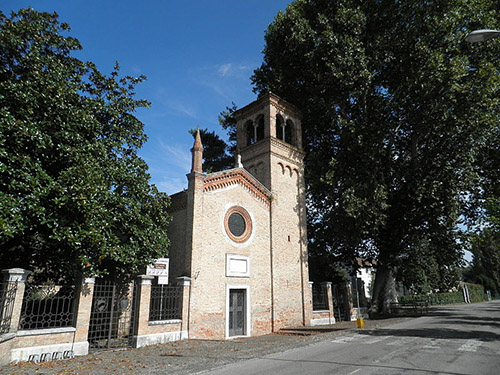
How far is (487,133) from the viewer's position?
1867cm

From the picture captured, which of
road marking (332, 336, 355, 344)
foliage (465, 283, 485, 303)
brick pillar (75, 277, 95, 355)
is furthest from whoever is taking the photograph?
foliage (465, 283, 485, 303)

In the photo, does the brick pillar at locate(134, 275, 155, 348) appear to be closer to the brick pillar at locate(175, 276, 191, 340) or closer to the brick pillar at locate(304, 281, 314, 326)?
the brick pillar at locate(175, 276, 191, 340)

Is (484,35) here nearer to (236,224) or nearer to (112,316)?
(236,224)

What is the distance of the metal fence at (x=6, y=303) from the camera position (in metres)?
8.90

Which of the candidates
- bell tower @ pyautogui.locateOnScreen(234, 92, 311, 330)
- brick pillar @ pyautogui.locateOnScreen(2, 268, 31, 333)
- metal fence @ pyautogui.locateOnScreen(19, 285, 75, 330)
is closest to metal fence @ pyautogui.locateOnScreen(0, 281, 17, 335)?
brick pillar @ pyautogui.locateOnScreen(2, 268, 31, 333)

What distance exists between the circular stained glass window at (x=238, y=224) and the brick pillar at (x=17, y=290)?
8771mm

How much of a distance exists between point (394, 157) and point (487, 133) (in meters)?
5.92

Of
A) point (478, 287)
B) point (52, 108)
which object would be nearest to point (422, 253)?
point (52, 108)

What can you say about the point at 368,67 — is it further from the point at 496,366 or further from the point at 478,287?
the point at 478,287

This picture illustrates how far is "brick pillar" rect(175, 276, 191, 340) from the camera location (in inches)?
527

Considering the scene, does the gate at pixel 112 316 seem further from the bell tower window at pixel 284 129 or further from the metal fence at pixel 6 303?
the bell tower window at pixel 284 129

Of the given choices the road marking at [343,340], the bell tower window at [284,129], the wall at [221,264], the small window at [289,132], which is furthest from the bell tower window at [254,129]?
the road marking at [343,340]

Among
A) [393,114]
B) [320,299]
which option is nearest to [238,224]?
[320,299]

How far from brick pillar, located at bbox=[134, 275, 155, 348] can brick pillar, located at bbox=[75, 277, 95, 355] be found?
1837 millimetres
